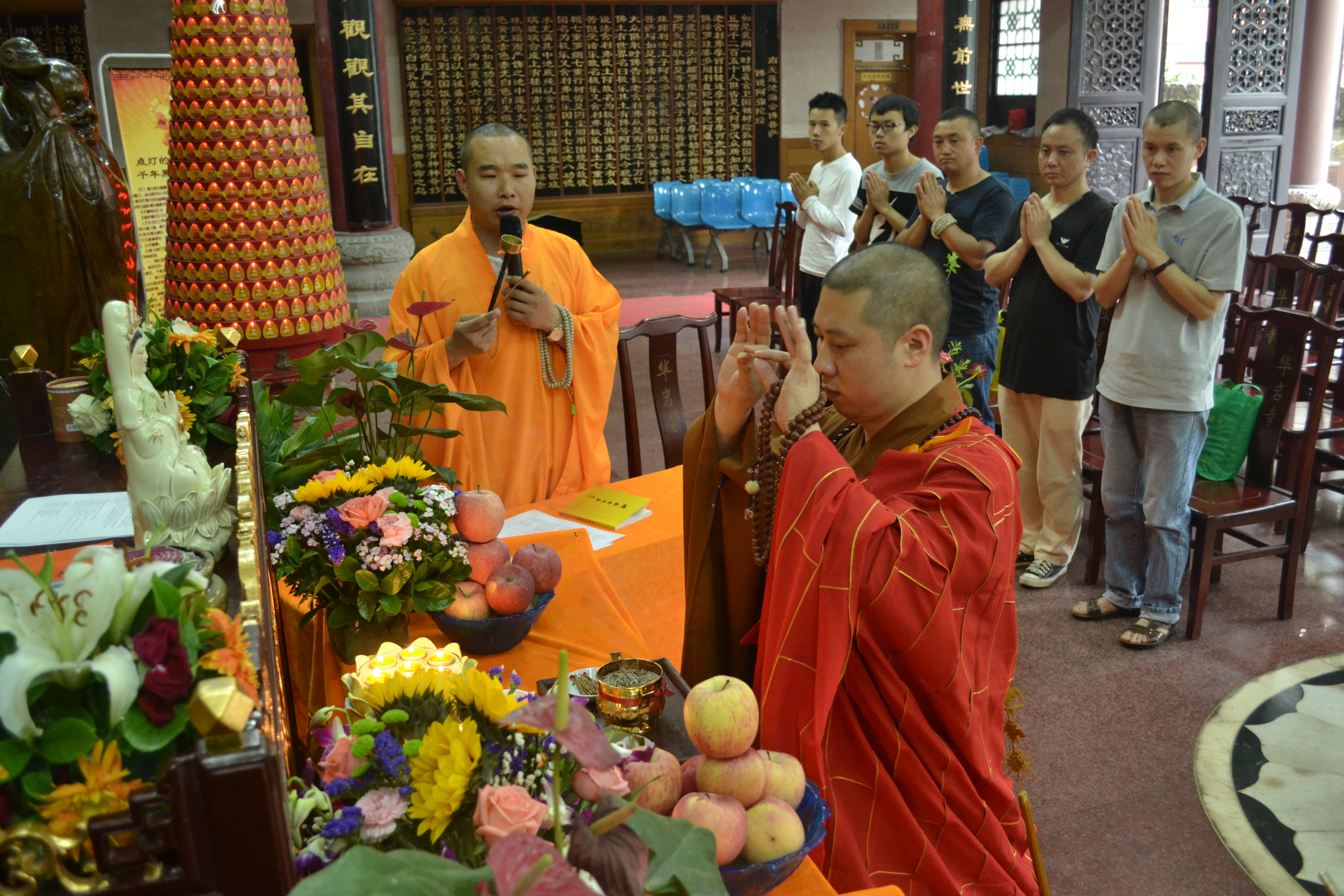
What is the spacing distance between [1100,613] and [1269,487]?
0.66 metres

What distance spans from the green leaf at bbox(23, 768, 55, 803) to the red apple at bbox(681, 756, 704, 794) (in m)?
0.62

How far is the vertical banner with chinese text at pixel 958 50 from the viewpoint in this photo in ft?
27.8

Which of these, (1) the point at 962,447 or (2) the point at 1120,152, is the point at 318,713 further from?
(2) the point at 1120,152

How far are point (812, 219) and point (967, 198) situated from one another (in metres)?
1.51

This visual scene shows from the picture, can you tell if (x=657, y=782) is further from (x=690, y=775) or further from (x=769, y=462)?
(x=769, y=462)

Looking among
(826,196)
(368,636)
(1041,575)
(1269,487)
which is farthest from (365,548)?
(826,196)

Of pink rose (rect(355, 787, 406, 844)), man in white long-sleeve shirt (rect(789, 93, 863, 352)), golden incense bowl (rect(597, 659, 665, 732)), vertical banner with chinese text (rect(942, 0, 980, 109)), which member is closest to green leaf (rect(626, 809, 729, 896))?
pink rose (rect(355, 787, 406, 844))

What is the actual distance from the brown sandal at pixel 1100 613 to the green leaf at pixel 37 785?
3.13m

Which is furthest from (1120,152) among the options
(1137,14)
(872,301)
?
(872,301)

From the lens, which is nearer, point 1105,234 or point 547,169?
point 1105,234

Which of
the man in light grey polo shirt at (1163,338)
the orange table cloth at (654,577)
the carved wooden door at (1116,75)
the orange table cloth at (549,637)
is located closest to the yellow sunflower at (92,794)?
the orange table cloth at (549,637)

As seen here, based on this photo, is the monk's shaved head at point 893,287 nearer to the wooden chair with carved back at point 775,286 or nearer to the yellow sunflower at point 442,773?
the yellow sunflower at point 442,773

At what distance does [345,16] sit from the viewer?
7223mm

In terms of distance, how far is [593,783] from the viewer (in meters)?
0.88
